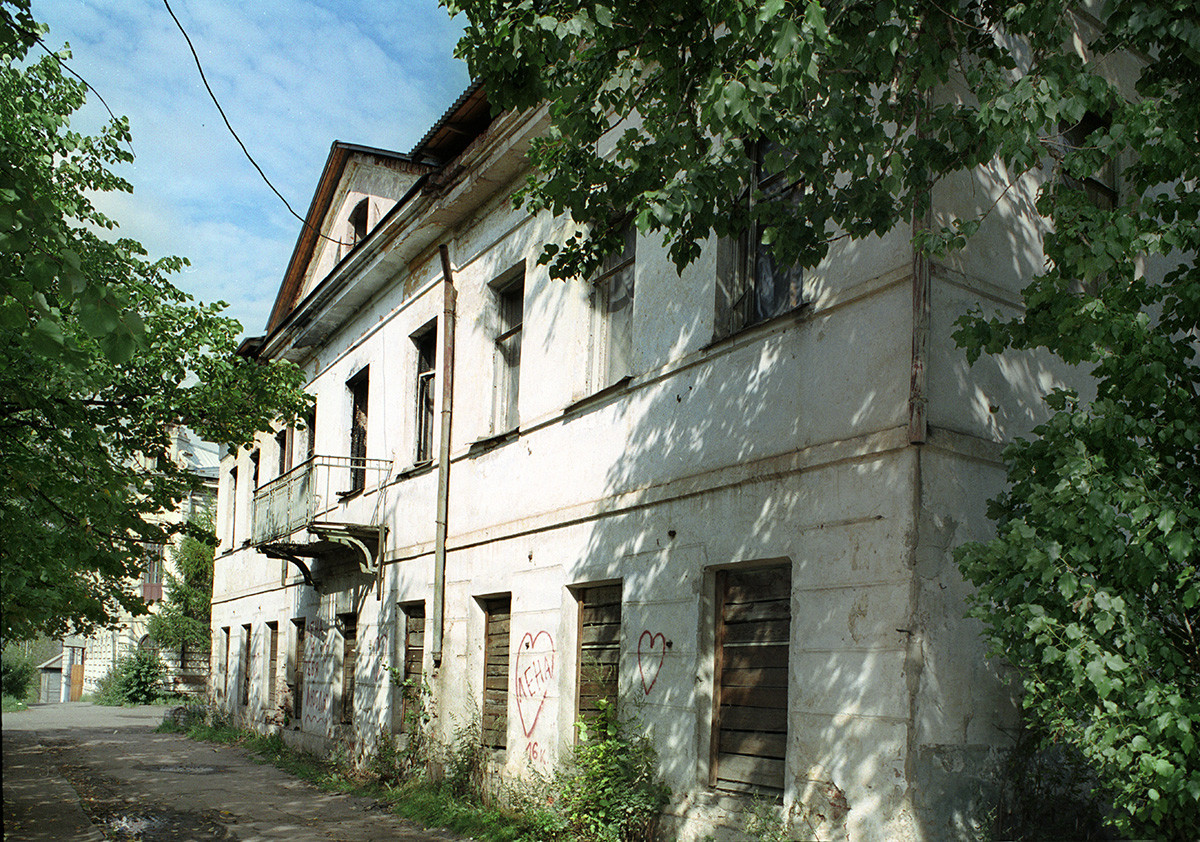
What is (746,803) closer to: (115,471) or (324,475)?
(115,471)

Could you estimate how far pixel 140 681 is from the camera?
34594 millimetres

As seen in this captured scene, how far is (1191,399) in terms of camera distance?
5.14 meters

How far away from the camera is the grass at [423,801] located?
8.72 m

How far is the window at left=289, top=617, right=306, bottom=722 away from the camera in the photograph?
17234 mm

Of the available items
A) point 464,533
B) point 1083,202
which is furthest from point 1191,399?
point 464,533

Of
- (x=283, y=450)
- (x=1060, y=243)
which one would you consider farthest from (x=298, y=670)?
(x=1060, y=243)

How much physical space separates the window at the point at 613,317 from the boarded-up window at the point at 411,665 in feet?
15.0

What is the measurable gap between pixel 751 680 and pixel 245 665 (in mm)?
16493

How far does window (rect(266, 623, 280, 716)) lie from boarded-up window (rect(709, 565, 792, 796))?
13.0 meters

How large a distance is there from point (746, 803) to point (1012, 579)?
270 cm

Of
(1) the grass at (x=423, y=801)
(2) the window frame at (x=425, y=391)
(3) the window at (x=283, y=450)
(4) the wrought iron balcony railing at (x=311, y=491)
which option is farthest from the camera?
(3) the window at (x=283, y=450)

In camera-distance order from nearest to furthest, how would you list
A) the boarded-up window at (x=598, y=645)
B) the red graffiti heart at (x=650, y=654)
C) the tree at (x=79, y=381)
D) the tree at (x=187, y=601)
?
the tree at (x=79, y=381) → the red graffiti heart at (x=650, y=654) → the boarded-up window at (x=598, y=645) → the tree at (x=187, y=601)

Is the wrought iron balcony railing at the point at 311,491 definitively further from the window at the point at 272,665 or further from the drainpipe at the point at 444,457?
the window at the point at 272,665

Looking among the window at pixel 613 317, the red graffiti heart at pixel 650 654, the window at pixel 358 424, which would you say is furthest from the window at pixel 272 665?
the red graffiti heart at pixel 650 654
